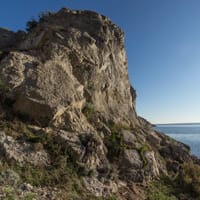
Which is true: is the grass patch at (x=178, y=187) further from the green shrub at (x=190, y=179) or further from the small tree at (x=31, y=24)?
the small tree at (x=31, y=24)

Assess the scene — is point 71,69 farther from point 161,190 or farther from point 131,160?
point 161,190

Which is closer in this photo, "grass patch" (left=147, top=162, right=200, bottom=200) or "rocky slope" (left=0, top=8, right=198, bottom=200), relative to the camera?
"rocky slope" (left=0, top=8, right=198, bottom=200)

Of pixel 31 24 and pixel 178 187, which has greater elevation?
pixel 31 24

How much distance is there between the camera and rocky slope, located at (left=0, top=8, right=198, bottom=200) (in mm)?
9062

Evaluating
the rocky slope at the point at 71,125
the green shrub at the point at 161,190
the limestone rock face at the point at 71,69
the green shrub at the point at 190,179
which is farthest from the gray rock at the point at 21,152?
the green shrub at the point at 190,179

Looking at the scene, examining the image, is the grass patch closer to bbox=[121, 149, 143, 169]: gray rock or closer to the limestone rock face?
bbox=[121, 149, 143, 169]: gray rock

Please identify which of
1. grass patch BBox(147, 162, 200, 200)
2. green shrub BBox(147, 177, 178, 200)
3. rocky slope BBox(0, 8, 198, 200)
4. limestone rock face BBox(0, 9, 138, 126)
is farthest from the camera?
limestone rock face BBox(0, 9, 138, 126)

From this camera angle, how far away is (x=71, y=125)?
12.1 metres

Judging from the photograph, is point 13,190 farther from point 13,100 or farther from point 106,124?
point 106,124

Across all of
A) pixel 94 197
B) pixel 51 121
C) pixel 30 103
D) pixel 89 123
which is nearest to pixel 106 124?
pixel 89 123

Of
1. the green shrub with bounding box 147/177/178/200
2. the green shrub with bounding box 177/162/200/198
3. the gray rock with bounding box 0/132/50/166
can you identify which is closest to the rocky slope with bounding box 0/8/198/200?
the gray rock with bounding box 0/132/50/166

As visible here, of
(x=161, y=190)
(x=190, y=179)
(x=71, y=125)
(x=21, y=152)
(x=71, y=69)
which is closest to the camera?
(x=21, y=152)

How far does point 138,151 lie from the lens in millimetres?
13391

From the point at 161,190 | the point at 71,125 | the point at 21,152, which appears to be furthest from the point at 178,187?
the point at 21,152
